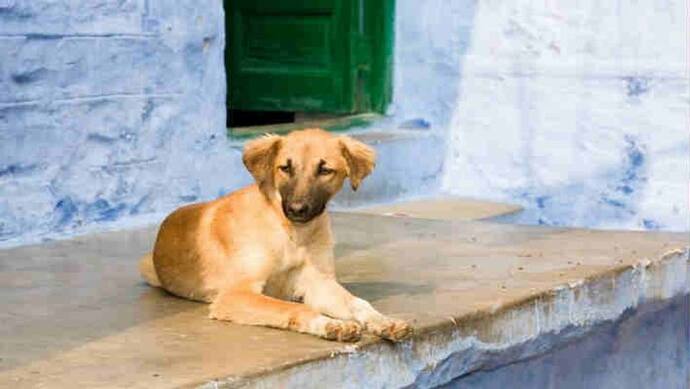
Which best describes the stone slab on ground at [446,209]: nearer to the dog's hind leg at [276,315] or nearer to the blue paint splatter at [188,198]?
the blue paint splatter at [188,198]

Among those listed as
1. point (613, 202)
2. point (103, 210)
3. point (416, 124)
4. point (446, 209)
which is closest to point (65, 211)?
point (103, 210)

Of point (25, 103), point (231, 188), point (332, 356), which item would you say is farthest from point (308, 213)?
point (231, 188)

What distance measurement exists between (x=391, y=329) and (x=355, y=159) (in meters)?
0.50

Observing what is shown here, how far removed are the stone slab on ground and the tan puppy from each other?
2.43m

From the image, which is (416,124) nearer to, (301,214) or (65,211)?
(65,211)

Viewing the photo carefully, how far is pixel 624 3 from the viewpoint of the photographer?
6.82m

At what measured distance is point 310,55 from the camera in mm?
7375

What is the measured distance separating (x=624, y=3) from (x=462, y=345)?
3.32 meters

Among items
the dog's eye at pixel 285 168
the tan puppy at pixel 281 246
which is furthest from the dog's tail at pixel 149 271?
the dog's eye at pixel 285 168

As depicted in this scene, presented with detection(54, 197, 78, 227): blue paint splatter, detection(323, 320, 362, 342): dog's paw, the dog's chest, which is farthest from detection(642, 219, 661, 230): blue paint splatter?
detection(323, 320, 362, 342): dog's paw

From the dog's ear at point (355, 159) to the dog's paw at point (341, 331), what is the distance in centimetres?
45

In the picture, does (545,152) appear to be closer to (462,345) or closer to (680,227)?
(680,227)

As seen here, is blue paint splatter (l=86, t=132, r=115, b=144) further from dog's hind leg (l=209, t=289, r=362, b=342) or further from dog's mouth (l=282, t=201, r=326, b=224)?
dog's mouth (l=282, t=201, r=326, b=224)

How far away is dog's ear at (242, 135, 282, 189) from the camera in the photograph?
3.84 metres
